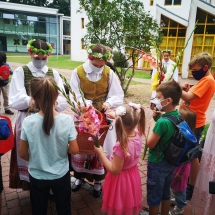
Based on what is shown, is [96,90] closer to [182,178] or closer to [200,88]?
[200,88]

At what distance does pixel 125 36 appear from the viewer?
9.03 m

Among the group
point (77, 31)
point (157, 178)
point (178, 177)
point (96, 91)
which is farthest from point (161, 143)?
point (77, 31)

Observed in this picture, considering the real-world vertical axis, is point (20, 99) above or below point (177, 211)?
above

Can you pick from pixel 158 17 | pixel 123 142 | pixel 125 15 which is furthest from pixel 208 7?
pixel 123 142

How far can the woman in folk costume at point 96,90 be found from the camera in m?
2.75

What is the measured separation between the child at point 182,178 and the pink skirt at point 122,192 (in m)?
0.62

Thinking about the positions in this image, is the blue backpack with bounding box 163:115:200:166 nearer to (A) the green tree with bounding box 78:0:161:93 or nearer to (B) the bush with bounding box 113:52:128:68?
(A) the green tree with bounding box 78:0:161:93

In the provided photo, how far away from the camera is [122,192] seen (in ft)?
6.85

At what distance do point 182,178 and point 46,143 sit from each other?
1.59 metres

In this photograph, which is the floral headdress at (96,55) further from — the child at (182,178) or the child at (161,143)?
the child at (182,178)

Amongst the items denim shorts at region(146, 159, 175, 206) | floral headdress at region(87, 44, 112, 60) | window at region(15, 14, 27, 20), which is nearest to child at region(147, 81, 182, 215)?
denim shorts at region(146, 159, 175, 206)

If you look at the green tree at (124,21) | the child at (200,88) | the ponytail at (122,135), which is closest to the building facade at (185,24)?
the green tree at (124,21)

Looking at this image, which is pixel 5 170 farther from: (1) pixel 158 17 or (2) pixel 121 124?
(1) pixel 158 17

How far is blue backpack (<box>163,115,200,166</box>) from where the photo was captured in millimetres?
2010
